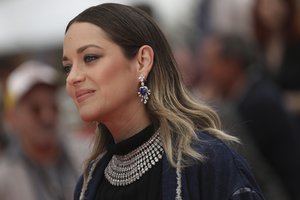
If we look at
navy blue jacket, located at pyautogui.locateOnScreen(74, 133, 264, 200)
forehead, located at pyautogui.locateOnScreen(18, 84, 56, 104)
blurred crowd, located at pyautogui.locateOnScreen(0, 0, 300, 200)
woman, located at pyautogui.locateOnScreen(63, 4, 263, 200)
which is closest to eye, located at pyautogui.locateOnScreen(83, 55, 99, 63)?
woman, located at pyautogui.locateOnScreen(63, 4, 263, 200)

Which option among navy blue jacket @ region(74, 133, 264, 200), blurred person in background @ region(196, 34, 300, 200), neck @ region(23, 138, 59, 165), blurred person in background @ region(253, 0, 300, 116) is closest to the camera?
navy blue jacket @ region(74, 133, 264, 200)

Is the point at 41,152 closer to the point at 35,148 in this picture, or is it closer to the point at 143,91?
the point at 35,148

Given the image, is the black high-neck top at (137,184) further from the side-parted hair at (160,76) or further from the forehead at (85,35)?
the forehead at (85,35)

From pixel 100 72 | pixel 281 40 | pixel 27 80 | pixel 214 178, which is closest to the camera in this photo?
pixel 214 178

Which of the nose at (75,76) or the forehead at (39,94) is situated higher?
the nose at (75,76)

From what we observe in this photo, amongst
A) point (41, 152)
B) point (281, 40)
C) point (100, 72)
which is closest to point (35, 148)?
point (41, 152)

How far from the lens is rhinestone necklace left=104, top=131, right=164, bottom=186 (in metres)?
4.20

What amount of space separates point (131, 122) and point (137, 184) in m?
0.27

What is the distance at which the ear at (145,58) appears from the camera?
4.22 metres

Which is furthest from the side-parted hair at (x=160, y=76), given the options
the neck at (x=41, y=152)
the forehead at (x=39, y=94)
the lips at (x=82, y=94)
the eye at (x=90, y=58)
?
the forehead at (x=39, y=94)

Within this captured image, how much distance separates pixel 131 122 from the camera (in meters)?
4.26

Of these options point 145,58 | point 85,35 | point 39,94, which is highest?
point 85,35

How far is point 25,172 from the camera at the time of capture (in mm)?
6816

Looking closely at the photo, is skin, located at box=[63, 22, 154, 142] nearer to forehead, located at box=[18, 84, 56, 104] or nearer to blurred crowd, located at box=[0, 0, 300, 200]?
blurred crowd, located at box=[0, 0, 300, 200]
